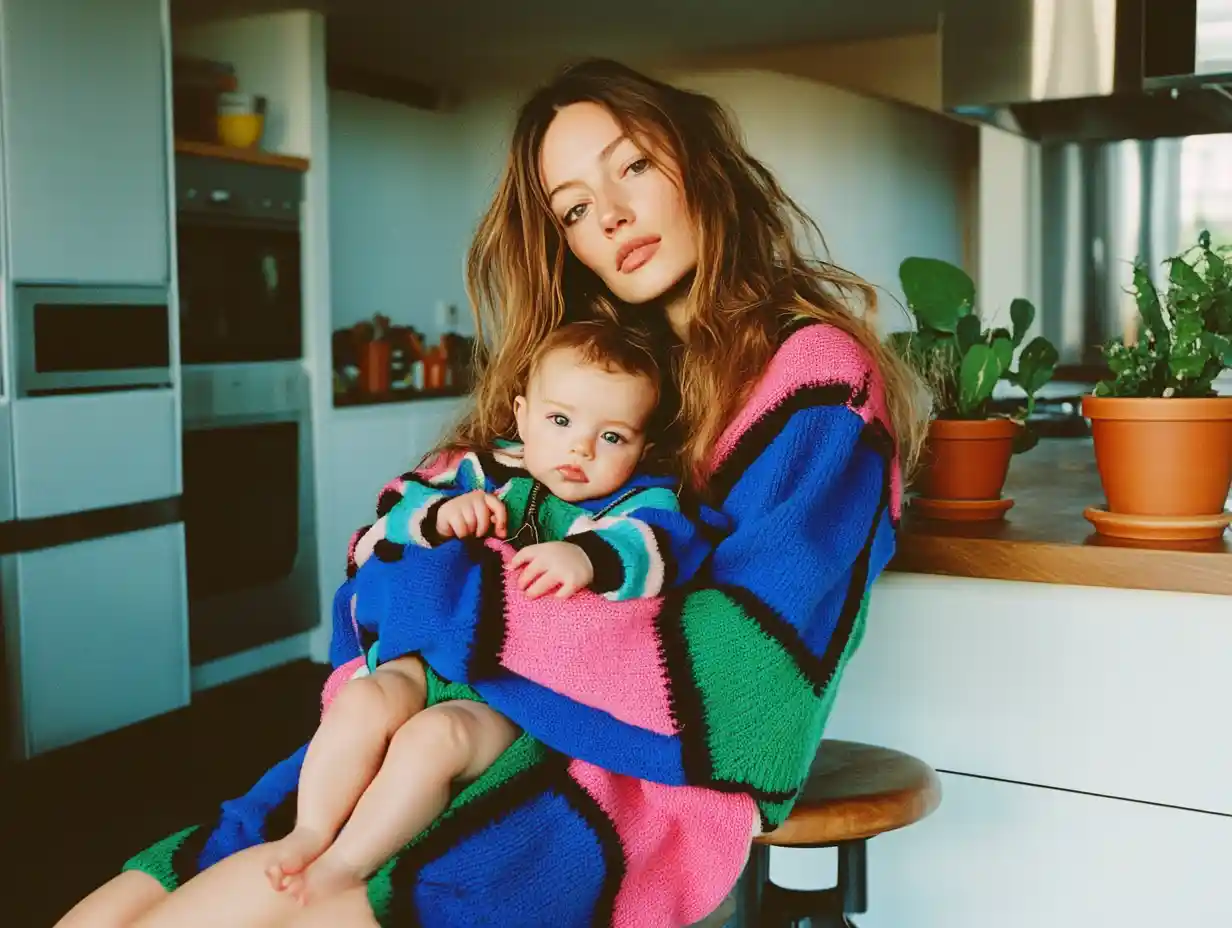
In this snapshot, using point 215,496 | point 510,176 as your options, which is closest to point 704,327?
point 510,176

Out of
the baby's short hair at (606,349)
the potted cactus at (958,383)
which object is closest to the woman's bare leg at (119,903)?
the baby's short hair at (606,349)

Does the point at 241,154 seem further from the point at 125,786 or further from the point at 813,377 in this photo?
the point at 813,377

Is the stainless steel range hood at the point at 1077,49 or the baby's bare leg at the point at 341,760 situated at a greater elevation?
the stainless steel range hood at the point at 1077,49

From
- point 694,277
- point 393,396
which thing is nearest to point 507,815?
point 694,277

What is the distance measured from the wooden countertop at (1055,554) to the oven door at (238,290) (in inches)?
102

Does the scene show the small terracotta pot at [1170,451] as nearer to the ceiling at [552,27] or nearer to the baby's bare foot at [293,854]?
the baby's bare foot at [293,854]

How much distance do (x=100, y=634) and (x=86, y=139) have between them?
120cm

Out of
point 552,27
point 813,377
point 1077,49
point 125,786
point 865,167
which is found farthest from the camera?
point 865,167

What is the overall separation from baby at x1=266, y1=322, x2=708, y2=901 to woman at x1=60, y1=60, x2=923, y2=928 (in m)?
0.03

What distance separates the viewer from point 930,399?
160cm

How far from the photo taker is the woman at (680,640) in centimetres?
111

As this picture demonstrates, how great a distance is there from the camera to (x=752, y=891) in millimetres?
1332

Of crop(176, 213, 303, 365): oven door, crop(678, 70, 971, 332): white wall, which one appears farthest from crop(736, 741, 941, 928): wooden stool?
crop(678, 70, 971, 332): white wall

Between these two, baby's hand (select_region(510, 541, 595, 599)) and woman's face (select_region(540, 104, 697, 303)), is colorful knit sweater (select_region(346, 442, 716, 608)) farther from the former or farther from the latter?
woman's face (select_region(540, 104, 697, 303))
